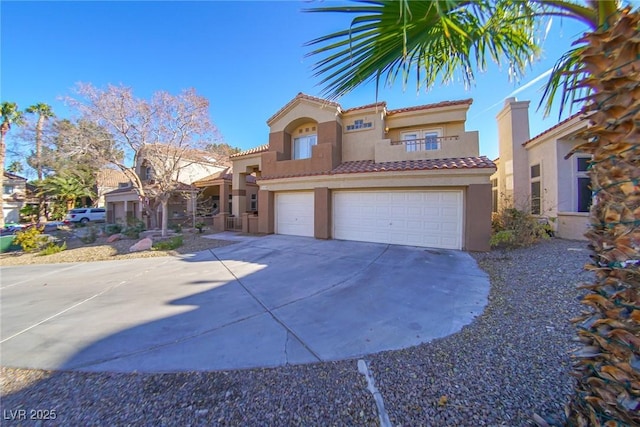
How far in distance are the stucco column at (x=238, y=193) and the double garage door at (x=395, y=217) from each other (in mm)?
5596

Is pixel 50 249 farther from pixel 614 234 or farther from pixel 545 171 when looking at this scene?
pixel 545 171

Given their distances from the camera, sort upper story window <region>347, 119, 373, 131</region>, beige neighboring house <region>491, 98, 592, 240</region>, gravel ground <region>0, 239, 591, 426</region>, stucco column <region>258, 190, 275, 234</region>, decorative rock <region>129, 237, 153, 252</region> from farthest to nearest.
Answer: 1. stucco column <region>258, 190, 275, 234</region>
2. upper story window <region>347, 119, 373, 131</region>
3. decorative rock <region>129, 237, 153, 252</region>
4. beige neighboring house <region>491, 98, 592, 240</region>
5. gravel ground <region>0, 239, 591, 426</region>

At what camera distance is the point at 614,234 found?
58.2 inches

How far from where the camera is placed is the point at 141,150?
1255cm

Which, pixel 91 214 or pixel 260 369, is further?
pixel 91 214

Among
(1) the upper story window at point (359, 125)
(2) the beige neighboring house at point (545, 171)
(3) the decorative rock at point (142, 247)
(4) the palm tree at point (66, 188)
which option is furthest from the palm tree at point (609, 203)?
(4) the palm tree at point (66, 188)

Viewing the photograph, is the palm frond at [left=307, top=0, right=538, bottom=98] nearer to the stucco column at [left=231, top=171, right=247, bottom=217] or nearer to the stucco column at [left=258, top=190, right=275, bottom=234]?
the stucco column at [left=258, top=190, right=275, bottom=234]

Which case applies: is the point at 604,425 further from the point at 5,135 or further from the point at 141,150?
the point at 5,135

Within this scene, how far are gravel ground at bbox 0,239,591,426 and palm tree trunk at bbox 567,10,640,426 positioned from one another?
2.77 ft

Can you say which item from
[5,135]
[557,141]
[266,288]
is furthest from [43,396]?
[5,135]

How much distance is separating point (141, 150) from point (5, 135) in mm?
13875

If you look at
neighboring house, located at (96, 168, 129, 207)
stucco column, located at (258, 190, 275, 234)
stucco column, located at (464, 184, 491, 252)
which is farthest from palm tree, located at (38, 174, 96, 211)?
stucco column, located at (464, 184, 491, 252)

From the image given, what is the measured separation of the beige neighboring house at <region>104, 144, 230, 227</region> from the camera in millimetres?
12753

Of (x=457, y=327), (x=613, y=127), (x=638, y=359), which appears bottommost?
(x=457, y=327)
